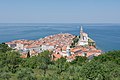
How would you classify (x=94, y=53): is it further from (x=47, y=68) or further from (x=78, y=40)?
(x=47, y=68)

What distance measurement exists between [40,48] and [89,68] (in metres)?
45.4

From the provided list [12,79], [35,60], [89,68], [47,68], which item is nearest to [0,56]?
[35,60]

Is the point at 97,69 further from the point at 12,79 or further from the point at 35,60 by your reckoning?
the point at 35,60

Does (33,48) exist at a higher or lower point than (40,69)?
lower

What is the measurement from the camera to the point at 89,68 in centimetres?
1594

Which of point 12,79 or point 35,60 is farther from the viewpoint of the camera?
point 35,60

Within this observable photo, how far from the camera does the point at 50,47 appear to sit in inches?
2371

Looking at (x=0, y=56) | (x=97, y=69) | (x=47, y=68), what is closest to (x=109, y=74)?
(x=97, y=69)

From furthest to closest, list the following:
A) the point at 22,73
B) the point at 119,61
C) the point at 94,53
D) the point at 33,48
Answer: the point at 33,48, the point at 94,53, the point at 119,61, the point at 22,73

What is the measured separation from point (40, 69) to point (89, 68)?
7.75 metres

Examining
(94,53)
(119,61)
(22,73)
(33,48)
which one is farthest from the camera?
(33,48)

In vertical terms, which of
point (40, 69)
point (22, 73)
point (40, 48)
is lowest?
point (40, 48)

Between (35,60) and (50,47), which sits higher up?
(35,60)

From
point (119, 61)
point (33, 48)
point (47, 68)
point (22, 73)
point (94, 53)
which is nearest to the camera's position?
point (22, 73)
